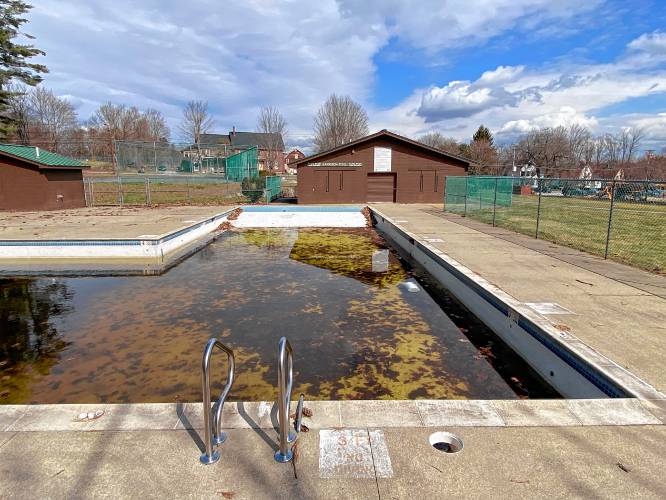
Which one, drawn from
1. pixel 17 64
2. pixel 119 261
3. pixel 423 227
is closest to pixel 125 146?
pixel 17 64

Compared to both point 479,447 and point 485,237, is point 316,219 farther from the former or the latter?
point 479,447

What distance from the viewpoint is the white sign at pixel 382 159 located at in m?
28.5

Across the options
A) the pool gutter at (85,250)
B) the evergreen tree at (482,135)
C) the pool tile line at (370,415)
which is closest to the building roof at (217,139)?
the evergreen tree at (482,135)

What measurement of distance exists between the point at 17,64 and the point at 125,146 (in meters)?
10.9

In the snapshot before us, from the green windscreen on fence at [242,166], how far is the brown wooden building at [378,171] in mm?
5500

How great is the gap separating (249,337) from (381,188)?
24.6 m

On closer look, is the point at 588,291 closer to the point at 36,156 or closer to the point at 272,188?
the point at 272,188

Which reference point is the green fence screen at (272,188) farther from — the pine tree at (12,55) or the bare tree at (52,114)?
the bare tree at (52,114)

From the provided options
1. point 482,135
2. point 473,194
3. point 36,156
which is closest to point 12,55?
point 36,156

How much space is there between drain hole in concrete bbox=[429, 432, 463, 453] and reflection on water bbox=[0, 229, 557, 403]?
141 cm

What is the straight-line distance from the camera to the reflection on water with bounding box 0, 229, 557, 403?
4.51 meters

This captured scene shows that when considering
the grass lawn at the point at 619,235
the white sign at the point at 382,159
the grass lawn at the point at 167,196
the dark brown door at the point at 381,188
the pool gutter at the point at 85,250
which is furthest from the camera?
the dark brown door at the point at 381,188

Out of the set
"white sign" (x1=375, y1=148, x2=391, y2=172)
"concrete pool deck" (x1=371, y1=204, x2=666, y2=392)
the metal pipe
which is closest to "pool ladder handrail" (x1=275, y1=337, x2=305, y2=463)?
the metal pipe

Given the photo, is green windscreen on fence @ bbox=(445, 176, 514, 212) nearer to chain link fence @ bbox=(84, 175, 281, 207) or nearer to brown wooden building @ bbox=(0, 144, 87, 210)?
chain link fence @ bbox=(84, 175, 281, 207)
